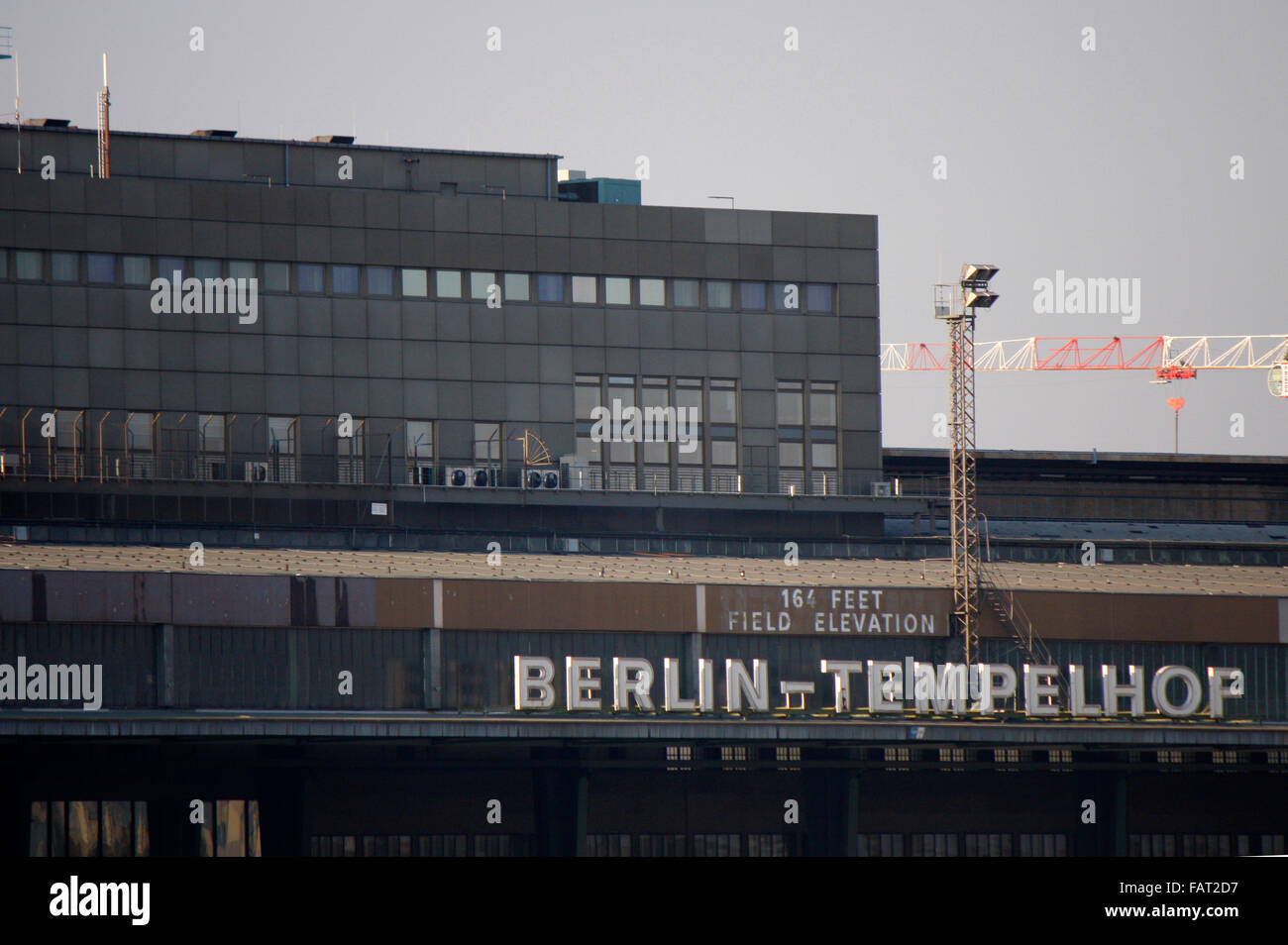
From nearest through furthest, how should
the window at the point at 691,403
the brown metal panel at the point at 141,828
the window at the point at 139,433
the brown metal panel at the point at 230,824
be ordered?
1. the brown metal panel at the point at 141,828
2. the brown metal panel at the point at 230,824
3. the window at the point at 139,433
4. the window at the point at 691,403

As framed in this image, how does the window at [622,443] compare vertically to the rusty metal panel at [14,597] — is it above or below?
above

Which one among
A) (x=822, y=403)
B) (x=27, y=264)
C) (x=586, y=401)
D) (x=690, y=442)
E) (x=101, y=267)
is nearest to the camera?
(x=27, y=264)

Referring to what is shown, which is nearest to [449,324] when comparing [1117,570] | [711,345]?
[711,345]

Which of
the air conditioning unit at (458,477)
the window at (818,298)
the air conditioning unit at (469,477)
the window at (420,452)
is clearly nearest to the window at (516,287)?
the window at (420,452)

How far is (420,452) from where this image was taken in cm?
9819

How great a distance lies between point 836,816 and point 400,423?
3040 centimetres

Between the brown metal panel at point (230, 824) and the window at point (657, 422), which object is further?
the window at point (657, 422)

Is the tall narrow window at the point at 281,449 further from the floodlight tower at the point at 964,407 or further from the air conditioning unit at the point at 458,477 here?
the floodlight tower at the point at 964,407

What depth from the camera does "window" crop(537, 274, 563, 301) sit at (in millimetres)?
100500

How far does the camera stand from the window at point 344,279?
98312mm

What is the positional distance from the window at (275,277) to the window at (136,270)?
17.8 feet

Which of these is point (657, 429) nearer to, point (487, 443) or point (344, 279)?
point (487, 443)

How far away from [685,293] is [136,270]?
26593mm

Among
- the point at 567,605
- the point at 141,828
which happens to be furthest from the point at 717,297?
the point at 141,828
